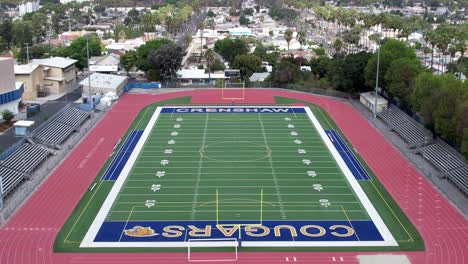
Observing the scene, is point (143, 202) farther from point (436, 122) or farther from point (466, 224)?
point (436, 122)

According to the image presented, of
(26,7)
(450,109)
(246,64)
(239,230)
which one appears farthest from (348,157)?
(26,7)

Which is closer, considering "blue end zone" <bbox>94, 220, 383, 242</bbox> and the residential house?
"blue end zone" <bbox>94, 220, 383, 242</bbox>

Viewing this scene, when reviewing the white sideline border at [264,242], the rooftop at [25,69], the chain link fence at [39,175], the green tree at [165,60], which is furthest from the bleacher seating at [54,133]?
the green tree at [165,60]

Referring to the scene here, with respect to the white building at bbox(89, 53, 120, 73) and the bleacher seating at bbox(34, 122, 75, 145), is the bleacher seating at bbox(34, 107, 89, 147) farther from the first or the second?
the white building at bbox(89, 53, 120, 73)

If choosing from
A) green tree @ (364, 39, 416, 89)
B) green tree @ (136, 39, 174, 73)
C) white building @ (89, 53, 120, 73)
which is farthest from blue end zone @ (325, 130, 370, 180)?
white building @ (89, 53, 120, 73)

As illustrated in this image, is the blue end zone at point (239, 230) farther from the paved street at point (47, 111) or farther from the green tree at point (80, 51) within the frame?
the green tree at point (80, 51)

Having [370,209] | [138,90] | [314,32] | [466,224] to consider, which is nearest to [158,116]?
[138,90]

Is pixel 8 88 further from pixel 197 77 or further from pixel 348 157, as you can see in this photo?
pixel 348 157
